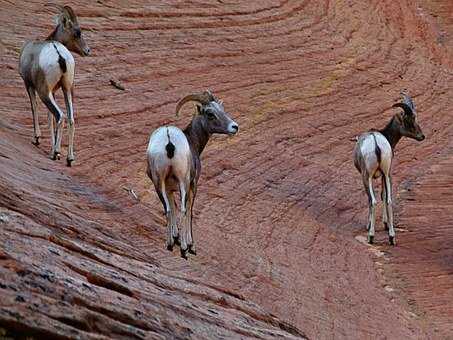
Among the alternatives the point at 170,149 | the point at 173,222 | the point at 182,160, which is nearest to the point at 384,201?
the point at 173,222

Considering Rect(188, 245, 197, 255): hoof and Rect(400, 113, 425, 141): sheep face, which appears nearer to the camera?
Rect(188, 245, 197, 255): hoof

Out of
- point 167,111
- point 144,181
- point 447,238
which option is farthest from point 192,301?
point 167,111

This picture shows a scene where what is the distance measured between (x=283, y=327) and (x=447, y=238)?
7566mm

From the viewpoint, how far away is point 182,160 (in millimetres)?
10695

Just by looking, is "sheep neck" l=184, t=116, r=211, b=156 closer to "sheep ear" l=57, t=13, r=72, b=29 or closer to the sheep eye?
the sheep eye

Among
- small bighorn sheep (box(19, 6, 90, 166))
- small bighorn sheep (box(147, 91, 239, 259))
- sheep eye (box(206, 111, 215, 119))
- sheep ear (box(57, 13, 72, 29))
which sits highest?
sheep ear (box(57, 13, 72, 29))

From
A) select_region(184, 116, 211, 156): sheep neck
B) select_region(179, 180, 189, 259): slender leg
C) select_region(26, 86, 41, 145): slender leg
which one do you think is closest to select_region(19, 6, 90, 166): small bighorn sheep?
select_region(26, 86, 41, 145): slender leg

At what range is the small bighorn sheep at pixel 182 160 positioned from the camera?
10656mm

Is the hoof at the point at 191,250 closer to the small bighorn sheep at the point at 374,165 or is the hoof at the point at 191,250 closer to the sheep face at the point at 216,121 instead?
the sheep face at the point at 216,121

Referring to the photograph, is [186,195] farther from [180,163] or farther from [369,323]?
[369,323]

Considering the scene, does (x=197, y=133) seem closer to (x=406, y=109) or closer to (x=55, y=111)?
(x=55, y=111)

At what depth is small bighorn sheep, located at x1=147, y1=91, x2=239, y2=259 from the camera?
1066cm

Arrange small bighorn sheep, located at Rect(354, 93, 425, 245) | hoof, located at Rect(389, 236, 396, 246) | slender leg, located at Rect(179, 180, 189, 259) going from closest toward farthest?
slender leg, located at Rect(179, 180, 189, 259)
small bighorn sheep, located at Rect(354, 93, 425, 245)
hoof, located at Rect(389, 236, 396, 246)

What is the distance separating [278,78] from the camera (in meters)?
23.7
